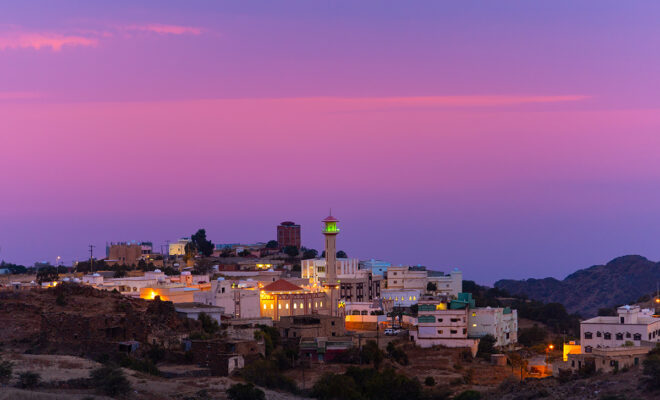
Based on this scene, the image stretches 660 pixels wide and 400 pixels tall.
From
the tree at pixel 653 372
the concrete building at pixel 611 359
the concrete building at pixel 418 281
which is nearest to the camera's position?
the tree at pixel 653 372

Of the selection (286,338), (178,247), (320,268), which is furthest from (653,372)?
(178,247)

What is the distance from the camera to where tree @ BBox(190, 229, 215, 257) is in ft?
393

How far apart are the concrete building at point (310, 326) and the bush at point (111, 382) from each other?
1942cm

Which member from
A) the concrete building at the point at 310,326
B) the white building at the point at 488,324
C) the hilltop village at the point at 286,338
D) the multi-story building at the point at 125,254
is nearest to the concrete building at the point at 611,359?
the hilltop village at the point at 286,338

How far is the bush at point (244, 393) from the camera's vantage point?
141 ft

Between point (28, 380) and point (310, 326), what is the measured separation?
23290 mm

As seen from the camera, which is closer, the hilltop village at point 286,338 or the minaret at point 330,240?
the hilltop village at point 286,338

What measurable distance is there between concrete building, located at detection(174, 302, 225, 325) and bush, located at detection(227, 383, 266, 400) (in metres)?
16.5

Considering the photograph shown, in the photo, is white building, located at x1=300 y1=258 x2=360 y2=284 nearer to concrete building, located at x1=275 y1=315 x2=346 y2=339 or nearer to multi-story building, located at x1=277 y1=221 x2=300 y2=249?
concrete building, located at x1=275 y1=315 x2=346 y2=339

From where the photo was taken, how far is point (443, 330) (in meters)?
64.7

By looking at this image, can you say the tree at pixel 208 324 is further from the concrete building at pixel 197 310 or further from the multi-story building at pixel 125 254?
the multi-story building at pixel 125 254

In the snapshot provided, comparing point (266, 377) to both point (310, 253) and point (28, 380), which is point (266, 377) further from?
point (310, 253)

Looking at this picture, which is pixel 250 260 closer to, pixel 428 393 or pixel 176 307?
pixel 176 307

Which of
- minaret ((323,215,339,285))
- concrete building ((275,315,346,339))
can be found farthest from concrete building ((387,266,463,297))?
A: concrete building ((275,315,346,339))
